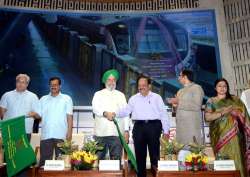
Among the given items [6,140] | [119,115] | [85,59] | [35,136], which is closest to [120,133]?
[119,115]

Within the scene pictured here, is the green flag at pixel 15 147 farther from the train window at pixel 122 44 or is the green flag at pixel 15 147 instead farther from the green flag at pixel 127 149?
the train window at pixel 122 44

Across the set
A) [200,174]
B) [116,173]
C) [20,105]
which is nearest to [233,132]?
[200,174]

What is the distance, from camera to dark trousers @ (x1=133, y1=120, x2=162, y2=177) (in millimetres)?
2793

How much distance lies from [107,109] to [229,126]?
1128 millimetres

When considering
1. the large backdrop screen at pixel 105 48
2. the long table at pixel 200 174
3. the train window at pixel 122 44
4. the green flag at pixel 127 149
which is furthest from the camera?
the train window at pixel 122 44

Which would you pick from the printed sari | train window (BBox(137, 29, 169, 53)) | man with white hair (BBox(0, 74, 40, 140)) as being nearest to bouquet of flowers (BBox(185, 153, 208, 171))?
the printed sari

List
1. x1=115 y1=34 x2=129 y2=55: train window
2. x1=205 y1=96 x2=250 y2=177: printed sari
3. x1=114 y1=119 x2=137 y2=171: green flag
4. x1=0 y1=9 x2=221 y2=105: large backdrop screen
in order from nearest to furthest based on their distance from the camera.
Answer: x1=114 y1=119 x2=137 y2=171: green flag
x1=205 y1=96 x2=250 y2=177: printed sari
x1=0 y1=9 x2=221 y2=105: large backdrop screen
x1=115 y1=34 x2=129 y2=55: train window

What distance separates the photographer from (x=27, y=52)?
4.29 m

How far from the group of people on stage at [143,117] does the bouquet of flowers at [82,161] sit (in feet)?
1.54

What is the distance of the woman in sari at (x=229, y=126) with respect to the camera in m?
2.93

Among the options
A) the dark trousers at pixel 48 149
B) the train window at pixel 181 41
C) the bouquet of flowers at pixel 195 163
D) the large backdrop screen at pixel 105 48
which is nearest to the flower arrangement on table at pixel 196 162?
the bouquet of flowers at pixel 195 163

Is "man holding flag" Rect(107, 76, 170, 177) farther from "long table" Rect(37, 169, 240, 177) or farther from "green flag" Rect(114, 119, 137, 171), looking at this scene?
"long table" Rect(37, 169, 240, 177)

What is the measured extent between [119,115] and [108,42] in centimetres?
173

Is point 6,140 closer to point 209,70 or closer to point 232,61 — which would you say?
point 209,70
